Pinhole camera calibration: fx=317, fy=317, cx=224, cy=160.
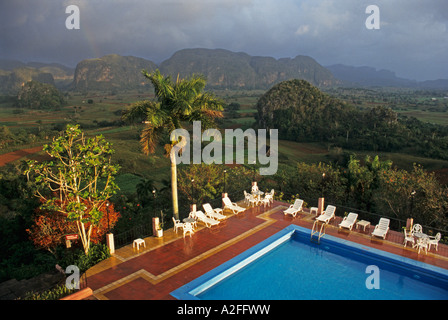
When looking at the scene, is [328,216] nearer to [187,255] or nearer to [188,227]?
[188,227]

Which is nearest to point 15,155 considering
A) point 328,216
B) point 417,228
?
point 328,216

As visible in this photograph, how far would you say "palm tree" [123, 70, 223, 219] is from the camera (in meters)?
12.9

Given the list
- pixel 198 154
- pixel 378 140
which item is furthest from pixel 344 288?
pixel 378 140

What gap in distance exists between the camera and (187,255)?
11133mm

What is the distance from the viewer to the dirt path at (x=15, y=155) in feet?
127

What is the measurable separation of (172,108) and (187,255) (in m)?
5.92

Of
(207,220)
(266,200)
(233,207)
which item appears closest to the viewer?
(207,220)

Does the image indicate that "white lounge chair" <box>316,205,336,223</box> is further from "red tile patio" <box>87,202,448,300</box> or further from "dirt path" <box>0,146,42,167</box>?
"dirt path" <box>0,146,42,167</box>

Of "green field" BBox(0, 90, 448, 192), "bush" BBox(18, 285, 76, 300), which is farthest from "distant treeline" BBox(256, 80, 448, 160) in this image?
"bush" BBox(18, 285, 76, 300)

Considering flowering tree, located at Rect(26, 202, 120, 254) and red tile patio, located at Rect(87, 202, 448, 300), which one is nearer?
red tile patio, located at Rect(87, 202, 448, 300)

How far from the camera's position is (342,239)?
40.7 ft

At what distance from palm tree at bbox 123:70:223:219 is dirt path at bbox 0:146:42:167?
32482 mm
